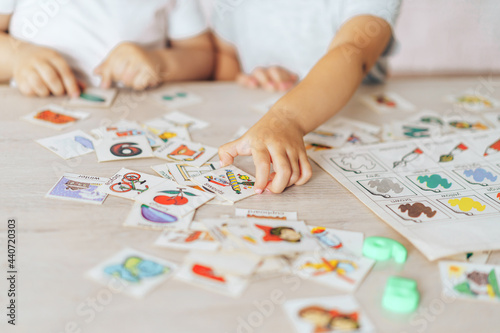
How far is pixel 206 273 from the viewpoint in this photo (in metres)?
0.51

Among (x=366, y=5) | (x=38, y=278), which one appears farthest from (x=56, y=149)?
(x=366, y=5)

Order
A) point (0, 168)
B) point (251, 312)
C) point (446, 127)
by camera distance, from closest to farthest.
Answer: point (251, 312)
point (0, 168)
point (446, 127)

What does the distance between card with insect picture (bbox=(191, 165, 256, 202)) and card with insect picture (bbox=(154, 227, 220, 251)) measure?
10 centimetres

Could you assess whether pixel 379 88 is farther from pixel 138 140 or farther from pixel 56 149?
pixel 56 149

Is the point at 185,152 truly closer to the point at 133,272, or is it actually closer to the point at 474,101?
the point at 133,272

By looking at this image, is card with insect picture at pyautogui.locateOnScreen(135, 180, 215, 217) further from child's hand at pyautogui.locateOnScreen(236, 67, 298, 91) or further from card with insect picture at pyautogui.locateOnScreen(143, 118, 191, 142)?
child's hand at pyautogui.locateOnScreen(236, 67, 298, 91)

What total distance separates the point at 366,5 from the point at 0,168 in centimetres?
77

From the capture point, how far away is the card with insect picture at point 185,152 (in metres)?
0.77

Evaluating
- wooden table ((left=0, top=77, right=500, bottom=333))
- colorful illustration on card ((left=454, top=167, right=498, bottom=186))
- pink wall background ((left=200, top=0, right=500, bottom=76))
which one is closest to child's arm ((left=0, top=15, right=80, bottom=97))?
wooden table ((left=0, top=77, right=500, bottom=333))

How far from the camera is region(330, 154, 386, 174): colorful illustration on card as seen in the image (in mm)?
769

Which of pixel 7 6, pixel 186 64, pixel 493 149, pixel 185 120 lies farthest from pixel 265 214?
pixel 7 6

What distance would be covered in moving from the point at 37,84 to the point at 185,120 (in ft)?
1.01

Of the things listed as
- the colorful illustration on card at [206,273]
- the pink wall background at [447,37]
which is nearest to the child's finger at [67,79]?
the colorful illustration on card at [206,273]

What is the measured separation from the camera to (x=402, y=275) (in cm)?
54
